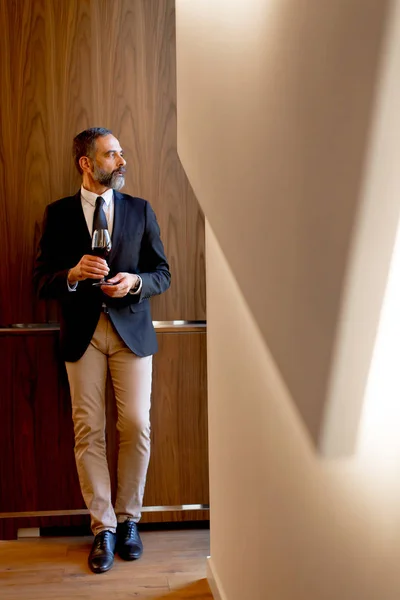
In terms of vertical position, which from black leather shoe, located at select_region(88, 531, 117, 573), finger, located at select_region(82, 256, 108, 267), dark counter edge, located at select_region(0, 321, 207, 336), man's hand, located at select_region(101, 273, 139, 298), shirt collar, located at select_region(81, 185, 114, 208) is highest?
shirt collar, located at select_region(81, 185, 114, 208)

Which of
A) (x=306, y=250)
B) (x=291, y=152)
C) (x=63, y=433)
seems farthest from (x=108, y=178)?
(x=306, y=250)

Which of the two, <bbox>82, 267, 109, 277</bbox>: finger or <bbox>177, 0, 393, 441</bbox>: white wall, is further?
<bbox>82, 267, 109, 277</bbox>: finger

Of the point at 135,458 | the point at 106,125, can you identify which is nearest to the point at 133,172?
the point at 106,125

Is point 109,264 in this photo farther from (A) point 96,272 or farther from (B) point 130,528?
(B) point 130,528

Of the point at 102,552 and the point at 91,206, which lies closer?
the point at 102,552

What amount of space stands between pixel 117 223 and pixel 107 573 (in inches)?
58.6

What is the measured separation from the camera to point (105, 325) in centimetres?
311

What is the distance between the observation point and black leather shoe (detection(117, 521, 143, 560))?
121 inches

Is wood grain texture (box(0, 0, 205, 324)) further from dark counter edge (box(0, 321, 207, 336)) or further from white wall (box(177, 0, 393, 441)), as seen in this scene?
white wall (box(177, 0, 393, 441))

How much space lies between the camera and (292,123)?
114cm

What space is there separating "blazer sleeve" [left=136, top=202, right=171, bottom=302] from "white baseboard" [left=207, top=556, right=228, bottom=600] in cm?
114

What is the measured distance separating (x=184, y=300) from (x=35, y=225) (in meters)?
0.78

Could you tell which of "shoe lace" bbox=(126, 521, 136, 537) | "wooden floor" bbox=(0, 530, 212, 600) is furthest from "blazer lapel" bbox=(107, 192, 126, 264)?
"wooden floor" bbox=(0, 530, 212, 600)

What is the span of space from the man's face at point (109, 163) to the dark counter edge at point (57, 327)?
26.9 inches
